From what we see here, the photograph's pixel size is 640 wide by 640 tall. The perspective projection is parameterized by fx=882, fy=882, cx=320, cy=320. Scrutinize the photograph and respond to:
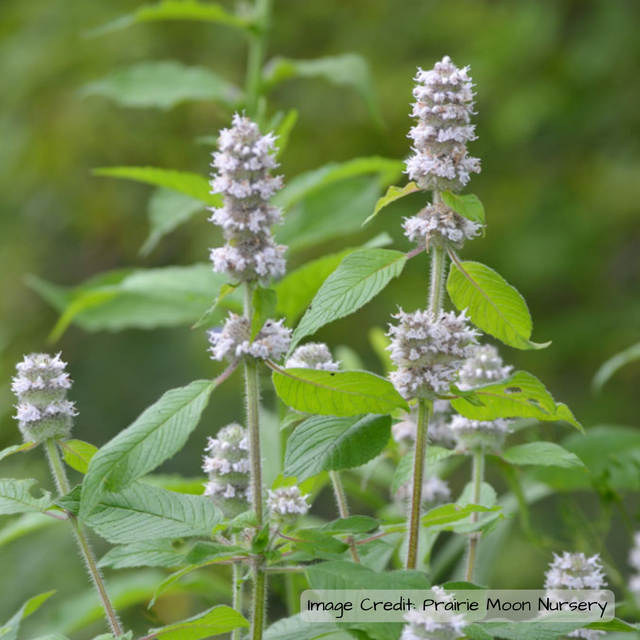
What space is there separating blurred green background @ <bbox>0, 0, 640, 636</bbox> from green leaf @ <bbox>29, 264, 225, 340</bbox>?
6.20 feet

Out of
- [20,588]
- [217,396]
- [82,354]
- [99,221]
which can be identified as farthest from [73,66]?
[20,588]

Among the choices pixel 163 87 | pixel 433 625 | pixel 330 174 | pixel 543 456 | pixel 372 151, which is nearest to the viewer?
pixel 433 625

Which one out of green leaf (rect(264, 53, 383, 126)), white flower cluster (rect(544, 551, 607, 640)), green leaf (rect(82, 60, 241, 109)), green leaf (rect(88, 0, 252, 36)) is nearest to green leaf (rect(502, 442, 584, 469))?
white flower cluster (rect(544, 551, 607, 640))

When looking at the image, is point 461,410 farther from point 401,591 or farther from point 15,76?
point 15,76

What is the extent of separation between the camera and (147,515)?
1159 mm

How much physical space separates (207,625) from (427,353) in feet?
1.48

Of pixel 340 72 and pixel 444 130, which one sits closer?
pixel 444 130

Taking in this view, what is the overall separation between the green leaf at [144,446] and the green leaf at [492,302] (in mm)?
366

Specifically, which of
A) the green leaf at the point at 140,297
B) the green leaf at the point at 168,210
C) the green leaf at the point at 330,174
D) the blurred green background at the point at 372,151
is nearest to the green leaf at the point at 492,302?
the green leaf at the point at 330,174

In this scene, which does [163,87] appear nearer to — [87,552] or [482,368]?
[482,368]

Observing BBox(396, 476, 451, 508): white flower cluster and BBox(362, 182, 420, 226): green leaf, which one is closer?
BBox(362, 182, 420, 226): green leaf

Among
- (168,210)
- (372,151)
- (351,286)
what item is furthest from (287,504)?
(372,151)

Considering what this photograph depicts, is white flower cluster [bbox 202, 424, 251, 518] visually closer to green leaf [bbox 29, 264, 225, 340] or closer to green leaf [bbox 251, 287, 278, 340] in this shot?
green leaf [bbox 251, 287, 278, 340]

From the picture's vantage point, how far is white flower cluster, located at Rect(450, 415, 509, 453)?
1.51 m
